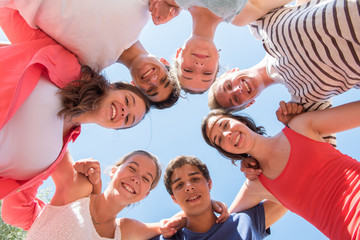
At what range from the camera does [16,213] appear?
283 cm

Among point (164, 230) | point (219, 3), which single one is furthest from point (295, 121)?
point (164, 230)

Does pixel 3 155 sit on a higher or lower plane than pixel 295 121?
lower

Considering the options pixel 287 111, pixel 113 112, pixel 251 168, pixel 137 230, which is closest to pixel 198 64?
pixel 113 112

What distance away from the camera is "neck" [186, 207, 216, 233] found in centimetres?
308

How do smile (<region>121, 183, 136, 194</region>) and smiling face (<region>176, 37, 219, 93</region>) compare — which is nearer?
smiling face (<region>176, 37, 219, 93</region>)

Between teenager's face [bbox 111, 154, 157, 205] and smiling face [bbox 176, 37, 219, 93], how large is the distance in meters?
1.20

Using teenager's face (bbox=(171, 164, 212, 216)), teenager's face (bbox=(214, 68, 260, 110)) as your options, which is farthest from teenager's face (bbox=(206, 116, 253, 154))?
teenager's face (bbox=(171, 164, 212, 216))

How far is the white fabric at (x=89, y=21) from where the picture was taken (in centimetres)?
227

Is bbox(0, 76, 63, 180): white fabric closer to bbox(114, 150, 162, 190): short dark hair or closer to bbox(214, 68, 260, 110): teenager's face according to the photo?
bbox(114, 150, 162, 190): short dark hair

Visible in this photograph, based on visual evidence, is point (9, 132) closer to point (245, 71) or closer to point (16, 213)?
point (16, 213)

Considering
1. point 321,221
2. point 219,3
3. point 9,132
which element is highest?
point 219,3

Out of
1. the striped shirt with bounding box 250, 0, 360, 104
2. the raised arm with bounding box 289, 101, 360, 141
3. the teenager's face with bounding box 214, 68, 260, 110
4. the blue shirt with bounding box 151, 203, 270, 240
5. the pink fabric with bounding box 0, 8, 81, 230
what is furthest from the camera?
the teenager's face with bounding box 214, 68, 260, 110

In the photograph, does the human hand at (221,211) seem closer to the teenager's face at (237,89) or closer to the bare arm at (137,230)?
the bare arm at (137,230)

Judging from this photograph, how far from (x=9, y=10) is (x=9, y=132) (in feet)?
4.13
